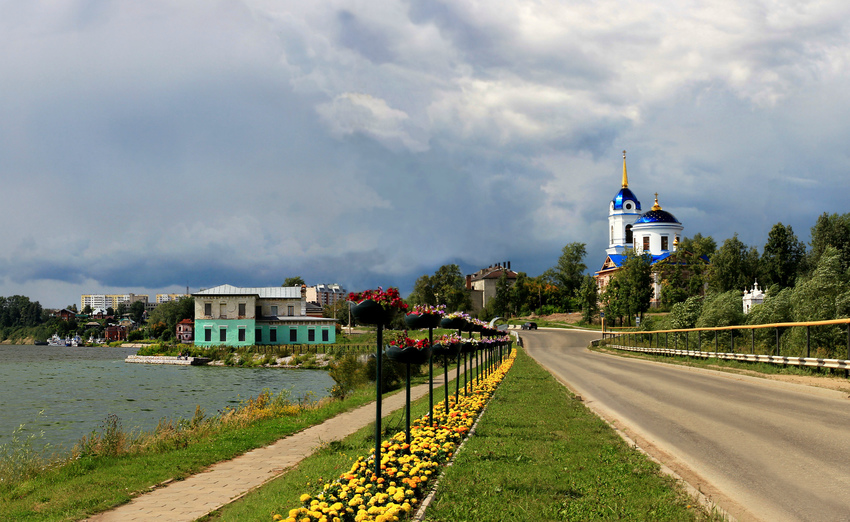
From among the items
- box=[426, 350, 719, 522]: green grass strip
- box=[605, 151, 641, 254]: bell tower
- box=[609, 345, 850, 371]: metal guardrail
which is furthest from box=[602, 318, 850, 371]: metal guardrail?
box=[605, 151, 641, 254]: bell tower

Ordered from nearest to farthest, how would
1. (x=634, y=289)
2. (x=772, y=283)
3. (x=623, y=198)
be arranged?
(x=772, y=283) → (x=634, y=289) → (x=623, y=198)

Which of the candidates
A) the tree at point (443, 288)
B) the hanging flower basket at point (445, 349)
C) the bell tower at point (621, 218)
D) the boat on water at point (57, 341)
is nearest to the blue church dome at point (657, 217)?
the bell tower at point (621, 218)

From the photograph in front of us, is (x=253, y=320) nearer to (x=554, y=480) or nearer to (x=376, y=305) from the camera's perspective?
(x=376, y=305)

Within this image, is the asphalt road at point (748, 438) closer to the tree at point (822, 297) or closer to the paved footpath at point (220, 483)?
the paved footpath at point (220, 483)

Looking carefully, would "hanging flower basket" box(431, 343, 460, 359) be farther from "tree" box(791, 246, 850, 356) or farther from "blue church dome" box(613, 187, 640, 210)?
"blue church dome" box(613, 187, 640, 210)

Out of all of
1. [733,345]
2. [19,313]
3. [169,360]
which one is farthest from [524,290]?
[19,313]

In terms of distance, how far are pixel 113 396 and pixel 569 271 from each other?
299ft

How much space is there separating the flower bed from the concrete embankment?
5951cm

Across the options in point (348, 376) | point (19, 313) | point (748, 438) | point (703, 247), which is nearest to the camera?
point (748, 438)

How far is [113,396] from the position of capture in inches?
1248

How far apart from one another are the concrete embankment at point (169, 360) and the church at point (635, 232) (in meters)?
59.9

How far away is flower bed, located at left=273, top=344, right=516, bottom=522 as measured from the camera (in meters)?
A: 5.88

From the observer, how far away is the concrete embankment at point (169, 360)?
64.6 m

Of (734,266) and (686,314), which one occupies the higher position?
(734,266)
